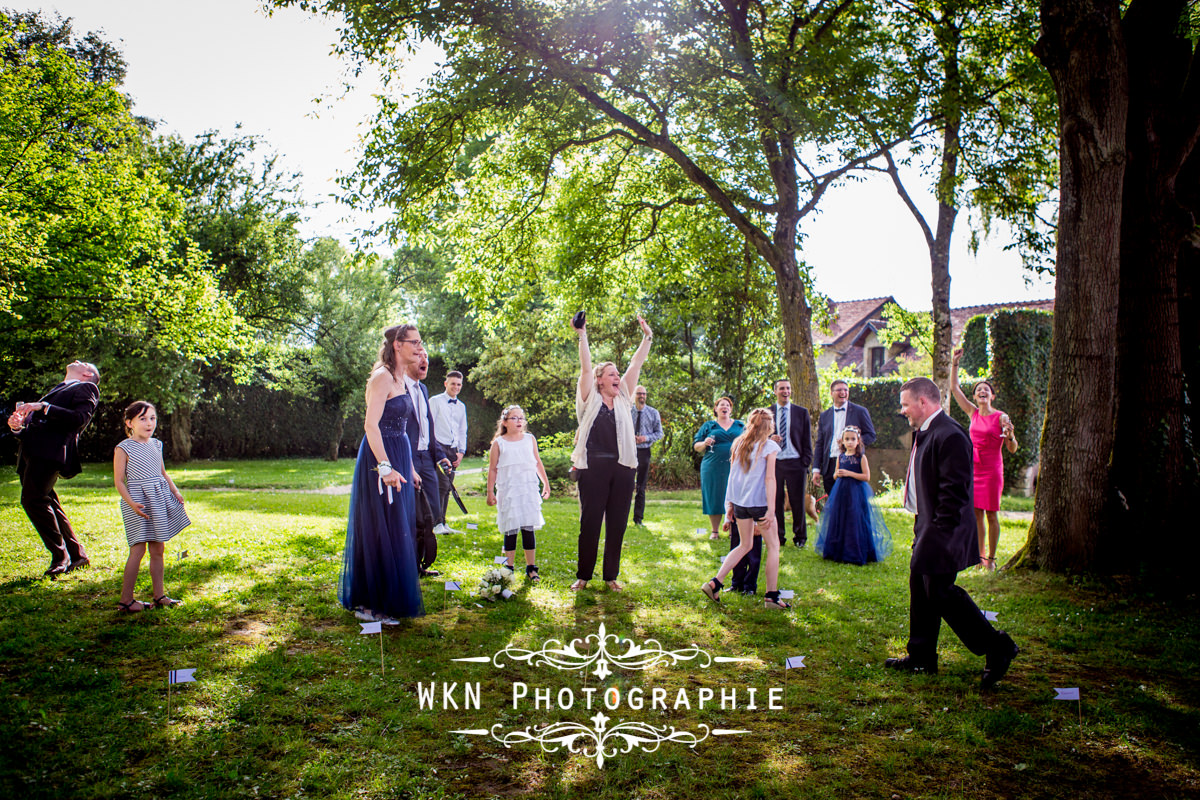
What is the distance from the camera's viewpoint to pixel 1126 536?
659 centimetres

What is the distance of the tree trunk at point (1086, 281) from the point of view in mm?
6609

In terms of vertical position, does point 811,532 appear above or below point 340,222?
below

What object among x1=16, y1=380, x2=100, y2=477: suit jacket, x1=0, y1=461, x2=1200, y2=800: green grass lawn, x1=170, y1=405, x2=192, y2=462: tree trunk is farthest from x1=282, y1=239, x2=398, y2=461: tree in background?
x1=0, y1=461, x2=1200, y2=800: green grass lawn

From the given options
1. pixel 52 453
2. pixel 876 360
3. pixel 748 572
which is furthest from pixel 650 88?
pixel 876 360

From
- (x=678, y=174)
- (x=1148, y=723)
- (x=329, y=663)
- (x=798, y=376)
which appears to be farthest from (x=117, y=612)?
(x=678, y=174)

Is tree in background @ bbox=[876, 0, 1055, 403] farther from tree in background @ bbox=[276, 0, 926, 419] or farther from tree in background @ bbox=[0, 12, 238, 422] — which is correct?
tree in background @ bbox=[0, 12, 238, 422]

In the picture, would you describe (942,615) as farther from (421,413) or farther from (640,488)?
(640,488)

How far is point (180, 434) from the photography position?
25.5 m

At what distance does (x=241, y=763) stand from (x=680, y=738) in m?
2.11

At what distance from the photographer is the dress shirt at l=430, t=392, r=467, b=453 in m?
9.78

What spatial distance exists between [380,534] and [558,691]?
1921 millimetres

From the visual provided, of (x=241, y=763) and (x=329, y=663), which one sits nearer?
(x=241, y=763)

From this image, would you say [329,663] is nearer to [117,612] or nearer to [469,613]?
[469,613]

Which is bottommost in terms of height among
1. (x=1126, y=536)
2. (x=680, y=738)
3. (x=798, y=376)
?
(x=680, y=738)
